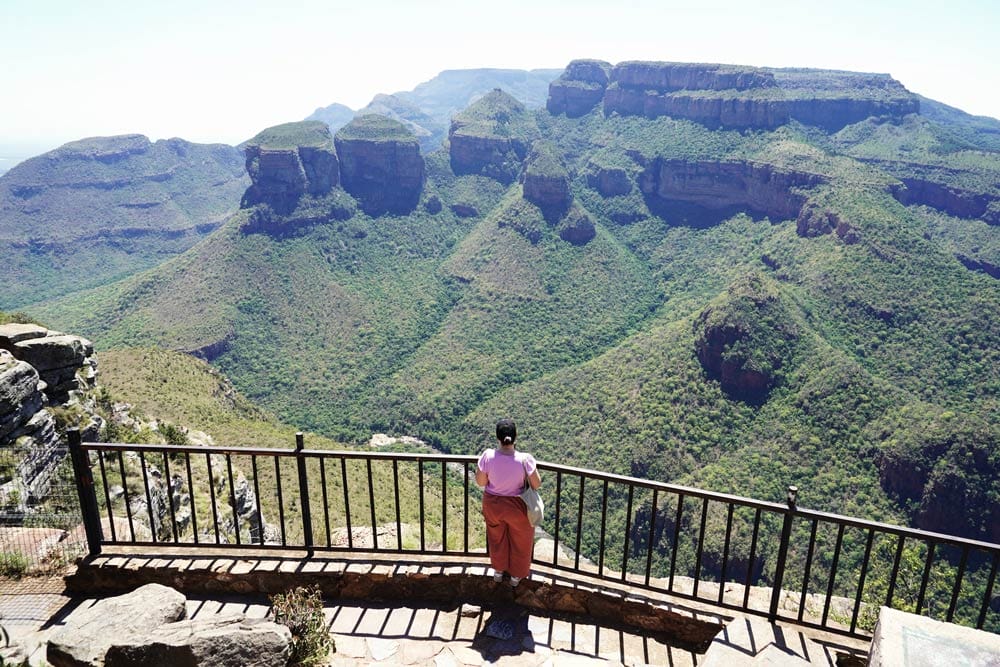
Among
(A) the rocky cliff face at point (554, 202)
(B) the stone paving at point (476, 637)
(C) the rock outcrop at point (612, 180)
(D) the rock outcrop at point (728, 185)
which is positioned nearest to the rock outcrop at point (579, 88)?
(C) the rock outcrop at point (612, 180)

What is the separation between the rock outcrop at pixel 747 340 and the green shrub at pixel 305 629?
42593 millimetres

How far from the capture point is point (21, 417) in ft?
45.1

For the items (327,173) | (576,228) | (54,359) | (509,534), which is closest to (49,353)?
(54,359)

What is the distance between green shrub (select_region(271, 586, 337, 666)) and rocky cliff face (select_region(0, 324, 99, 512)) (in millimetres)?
5554

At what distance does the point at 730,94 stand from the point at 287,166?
69245mm

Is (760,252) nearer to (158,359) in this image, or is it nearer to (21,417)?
(158,359)

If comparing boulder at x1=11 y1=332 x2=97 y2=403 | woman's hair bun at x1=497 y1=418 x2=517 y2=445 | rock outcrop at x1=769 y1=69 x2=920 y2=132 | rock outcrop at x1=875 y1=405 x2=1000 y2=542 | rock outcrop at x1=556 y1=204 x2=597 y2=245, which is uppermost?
rock outcrop at x1=769 y1=69 x2=920 y2=132

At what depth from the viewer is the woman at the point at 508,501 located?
20.9 ft

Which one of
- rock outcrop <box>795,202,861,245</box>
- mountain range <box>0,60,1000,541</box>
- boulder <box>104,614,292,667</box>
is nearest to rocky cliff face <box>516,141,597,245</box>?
mountain range <box>0,60,1000,541</box>

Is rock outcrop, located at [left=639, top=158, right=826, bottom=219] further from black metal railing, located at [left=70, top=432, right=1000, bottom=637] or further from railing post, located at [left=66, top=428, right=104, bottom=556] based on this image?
railing post, located at [left=66, top=428, right=104, bottom=556]

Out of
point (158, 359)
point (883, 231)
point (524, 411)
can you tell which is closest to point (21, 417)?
point (158, 359)

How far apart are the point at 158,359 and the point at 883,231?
59.0 metres

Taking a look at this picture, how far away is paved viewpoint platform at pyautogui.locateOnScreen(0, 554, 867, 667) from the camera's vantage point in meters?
6.17

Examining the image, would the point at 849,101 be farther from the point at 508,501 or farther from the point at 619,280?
the point at 508,501
